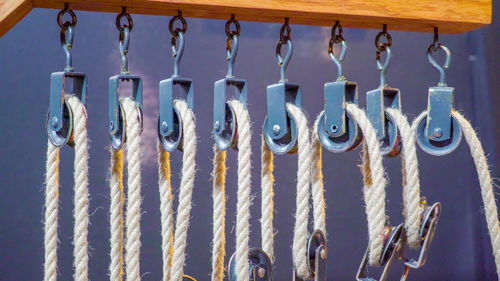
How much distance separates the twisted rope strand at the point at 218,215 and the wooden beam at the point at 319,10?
0.15 metres

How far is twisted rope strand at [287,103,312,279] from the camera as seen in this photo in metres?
0.67

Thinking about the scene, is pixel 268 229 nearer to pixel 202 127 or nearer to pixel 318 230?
pixel 318 230

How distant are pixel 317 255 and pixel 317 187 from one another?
0.25 feet

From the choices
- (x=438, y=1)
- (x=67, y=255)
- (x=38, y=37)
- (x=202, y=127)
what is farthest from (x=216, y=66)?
(x=438, y=1)

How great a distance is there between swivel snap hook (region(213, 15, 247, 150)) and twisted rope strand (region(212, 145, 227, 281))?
0.02 metres

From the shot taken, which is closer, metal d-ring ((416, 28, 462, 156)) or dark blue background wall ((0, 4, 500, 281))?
metal d-ring ((416, 28, 462, 156))

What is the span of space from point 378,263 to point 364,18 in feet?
0.84

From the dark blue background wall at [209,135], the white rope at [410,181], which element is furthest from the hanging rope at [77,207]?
the dark blue background wall at [209,135]

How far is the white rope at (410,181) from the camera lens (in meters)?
0.70

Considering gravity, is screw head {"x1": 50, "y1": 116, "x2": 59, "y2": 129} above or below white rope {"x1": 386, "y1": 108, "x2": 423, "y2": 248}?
above

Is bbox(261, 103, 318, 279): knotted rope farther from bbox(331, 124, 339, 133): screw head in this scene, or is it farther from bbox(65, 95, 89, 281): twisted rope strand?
bbox(65, 95, 89, 281): twisted rope strand

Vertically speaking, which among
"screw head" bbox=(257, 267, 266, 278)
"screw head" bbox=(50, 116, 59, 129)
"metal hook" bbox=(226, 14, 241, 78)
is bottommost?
"screw head" bbox=(257, 267, 266, 278)

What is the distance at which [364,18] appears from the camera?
72cm

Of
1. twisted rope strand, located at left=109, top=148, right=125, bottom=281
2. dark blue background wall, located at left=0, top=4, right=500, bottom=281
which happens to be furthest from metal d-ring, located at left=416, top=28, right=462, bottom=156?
dark blue background wall, located at left=0, top=4, right=500, bottom=281
